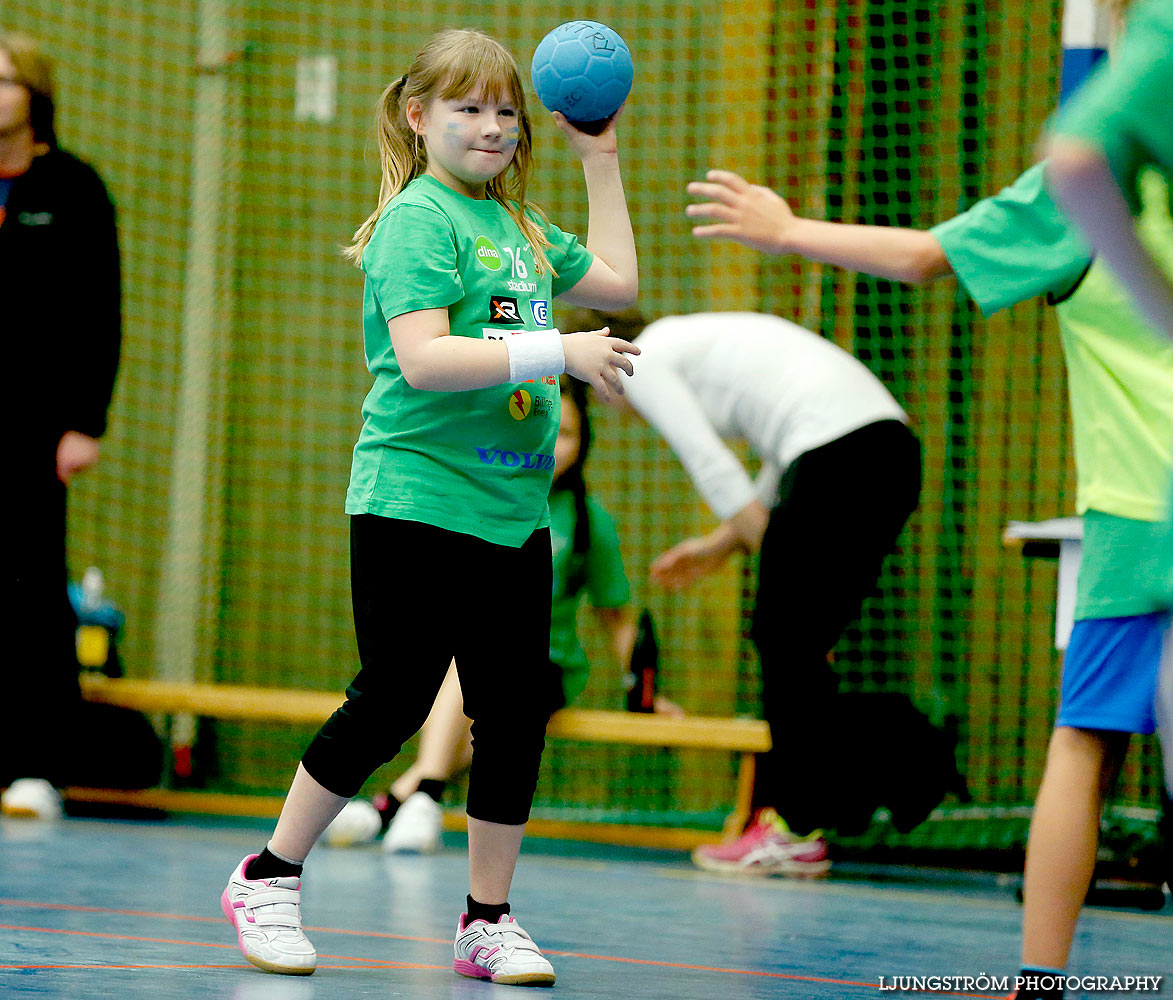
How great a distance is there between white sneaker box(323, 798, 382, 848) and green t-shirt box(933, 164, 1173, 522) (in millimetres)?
2165

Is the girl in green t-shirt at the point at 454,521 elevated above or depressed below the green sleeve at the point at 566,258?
below

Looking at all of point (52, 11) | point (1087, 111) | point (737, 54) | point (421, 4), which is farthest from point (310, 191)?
point (1087, 111)

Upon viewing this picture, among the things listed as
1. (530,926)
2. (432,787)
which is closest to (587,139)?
(530,926)

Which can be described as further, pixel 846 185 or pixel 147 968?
pixel 846 185

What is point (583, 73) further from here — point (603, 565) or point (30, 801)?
point (30, 801)

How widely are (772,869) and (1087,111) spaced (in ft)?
8.60

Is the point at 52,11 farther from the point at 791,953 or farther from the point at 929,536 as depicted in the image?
the point at 791,953

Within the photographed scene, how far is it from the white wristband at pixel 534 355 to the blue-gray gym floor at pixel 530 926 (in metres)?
0.81

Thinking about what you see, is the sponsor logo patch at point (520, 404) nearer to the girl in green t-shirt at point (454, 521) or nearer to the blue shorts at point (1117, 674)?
the girl in green t-shirt at point (454, 521)

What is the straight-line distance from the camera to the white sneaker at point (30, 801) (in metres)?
3.83

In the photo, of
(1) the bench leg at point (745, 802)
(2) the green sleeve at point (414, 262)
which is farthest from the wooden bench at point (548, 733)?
(2) the green sleeve at point (414, 262)

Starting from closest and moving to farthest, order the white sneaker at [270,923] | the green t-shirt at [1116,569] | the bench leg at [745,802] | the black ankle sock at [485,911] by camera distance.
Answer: the green t-shirt at [1116,569] → the white sneaker at [270,923] → the black ankle sock at [485,911] → the bench leg at [745,802]

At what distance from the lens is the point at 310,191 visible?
17.8ft

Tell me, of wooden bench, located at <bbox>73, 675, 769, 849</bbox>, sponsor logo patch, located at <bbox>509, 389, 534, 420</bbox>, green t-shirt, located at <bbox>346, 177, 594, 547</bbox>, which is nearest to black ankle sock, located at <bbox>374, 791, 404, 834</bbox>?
wooden bench, located at <bbox>73, 675, 769, 849</bbox>
